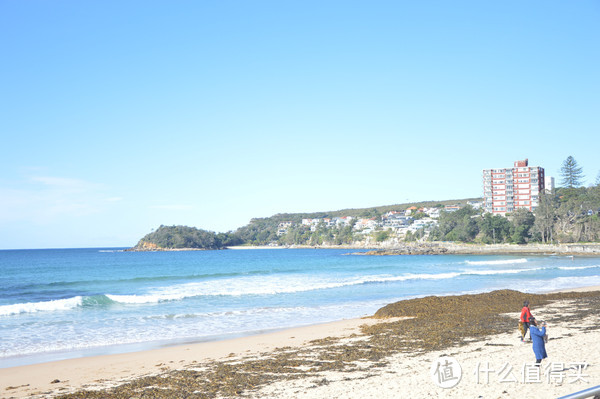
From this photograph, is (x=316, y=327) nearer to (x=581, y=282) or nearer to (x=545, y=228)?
(x=581, y=282)

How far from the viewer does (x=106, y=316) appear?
65.6 feet

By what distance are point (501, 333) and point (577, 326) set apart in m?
2.35

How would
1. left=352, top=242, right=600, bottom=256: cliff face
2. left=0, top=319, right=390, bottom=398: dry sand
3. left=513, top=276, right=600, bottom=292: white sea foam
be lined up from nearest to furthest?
left=0, top=319, right=390, bottom=398: dry sand < left=513, top=276, right=600, bottom=292: white sea foam < left=352, top=242, right=600, bottom=256: cliff face

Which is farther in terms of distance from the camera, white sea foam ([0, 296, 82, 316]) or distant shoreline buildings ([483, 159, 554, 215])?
distant shoreline buildings ([483, 159, 554, 215])

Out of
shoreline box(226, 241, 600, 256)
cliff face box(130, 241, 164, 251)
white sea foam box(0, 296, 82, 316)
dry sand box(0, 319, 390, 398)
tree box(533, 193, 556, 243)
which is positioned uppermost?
tree box(533, 193, 556, 243)

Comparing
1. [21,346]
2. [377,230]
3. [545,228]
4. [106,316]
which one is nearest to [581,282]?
[106,316]

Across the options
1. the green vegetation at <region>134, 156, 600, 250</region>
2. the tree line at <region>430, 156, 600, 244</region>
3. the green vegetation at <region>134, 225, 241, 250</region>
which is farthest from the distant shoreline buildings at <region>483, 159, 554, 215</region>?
the green vegetation at <region>134, 225, 241, 250</region>

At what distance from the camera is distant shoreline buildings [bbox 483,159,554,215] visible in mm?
125750

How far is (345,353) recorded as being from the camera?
1091cm

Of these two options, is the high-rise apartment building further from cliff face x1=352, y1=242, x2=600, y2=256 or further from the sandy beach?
the sandy beach

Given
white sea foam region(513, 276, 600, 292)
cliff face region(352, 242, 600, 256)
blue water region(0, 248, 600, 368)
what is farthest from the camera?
cliff face region(352, 242, 600, 256)

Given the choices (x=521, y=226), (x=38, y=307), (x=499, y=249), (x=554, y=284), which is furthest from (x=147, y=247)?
(x=554, y=284)

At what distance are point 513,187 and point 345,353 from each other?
13000 centimetres

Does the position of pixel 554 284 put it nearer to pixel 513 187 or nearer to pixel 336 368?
pixel 336 368
